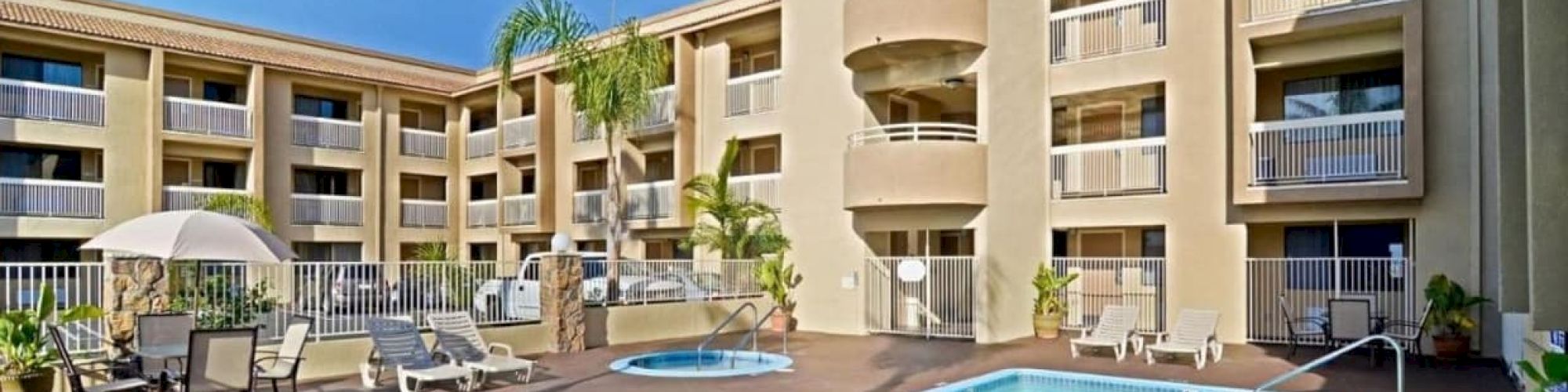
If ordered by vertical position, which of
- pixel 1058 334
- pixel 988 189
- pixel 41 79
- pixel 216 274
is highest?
pixel 41 79

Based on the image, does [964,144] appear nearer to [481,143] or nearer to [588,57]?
[588,57]

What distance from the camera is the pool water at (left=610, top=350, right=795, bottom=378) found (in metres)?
14.0

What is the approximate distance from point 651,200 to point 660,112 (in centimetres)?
243

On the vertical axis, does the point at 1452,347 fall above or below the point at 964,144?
below

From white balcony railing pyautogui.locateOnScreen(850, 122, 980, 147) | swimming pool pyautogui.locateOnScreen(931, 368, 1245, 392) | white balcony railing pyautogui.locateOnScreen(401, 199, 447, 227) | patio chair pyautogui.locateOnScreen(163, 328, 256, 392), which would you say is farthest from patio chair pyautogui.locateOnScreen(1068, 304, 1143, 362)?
white balcony railing pyautogui.locateOnScreen(401, 199, 447, 227)

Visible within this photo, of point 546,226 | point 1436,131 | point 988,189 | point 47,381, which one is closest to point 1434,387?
point 1436,131

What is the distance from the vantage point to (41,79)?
79.0 ft

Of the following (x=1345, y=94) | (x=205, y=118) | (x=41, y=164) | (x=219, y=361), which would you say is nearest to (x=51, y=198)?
(x=41, y=164)

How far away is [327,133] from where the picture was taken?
2925 centimetres

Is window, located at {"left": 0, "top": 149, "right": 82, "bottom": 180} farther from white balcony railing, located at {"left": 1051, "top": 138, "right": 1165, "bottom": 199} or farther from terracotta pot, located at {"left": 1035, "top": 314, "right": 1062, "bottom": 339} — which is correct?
white balcony railing, located at {"left": 1051, "top": 138, "right": 1165, "bottom": 199}

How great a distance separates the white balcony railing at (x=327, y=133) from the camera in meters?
28.6

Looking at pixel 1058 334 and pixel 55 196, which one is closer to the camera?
pixel 1058 334

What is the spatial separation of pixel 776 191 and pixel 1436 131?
1307 centimetres

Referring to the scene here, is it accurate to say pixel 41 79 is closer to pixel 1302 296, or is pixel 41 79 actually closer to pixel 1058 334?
pixel 1058 334
